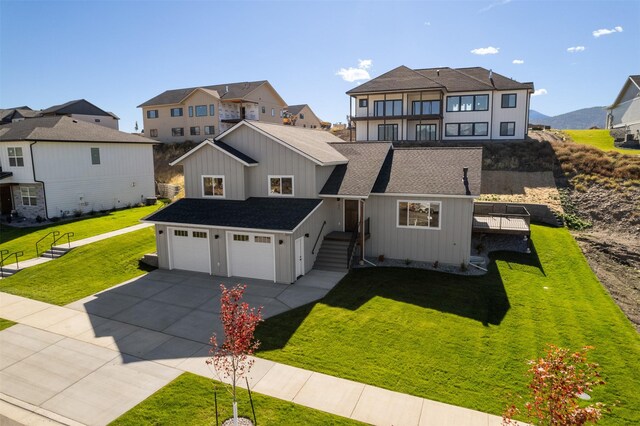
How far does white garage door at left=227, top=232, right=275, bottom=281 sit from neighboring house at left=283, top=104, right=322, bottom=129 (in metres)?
46.7

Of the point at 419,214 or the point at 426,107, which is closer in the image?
the point at 419,214

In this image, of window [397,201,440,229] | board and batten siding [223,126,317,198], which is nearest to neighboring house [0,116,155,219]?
board and batten siding [223,126,317,198]

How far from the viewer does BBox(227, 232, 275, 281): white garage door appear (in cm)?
1770

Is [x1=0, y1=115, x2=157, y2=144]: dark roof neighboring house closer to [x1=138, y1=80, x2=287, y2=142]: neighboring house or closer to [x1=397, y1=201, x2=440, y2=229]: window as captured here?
[x1=138, y1=80, x2=287, y2=142]: neighboring house

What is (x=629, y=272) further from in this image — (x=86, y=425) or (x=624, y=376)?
(x=86, y=425)

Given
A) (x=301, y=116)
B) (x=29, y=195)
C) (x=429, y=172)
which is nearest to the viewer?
(x=429, y=172)

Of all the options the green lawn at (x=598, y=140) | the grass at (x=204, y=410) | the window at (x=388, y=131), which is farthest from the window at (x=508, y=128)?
the grass at (x=204, y=410)

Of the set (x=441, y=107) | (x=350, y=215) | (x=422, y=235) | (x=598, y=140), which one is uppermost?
(x=441, y=107)

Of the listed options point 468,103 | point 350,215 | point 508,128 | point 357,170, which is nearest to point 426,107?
point 468,103

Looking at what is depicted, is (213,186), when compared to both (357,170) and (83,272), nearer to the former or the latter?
(83,272)

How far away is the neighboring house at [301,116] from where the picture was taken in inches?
2556

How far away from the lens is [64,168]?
28672mm

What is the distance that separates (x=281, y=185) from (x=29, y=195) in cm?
2089

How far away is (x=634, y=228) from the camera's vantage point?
2419 centimetres
